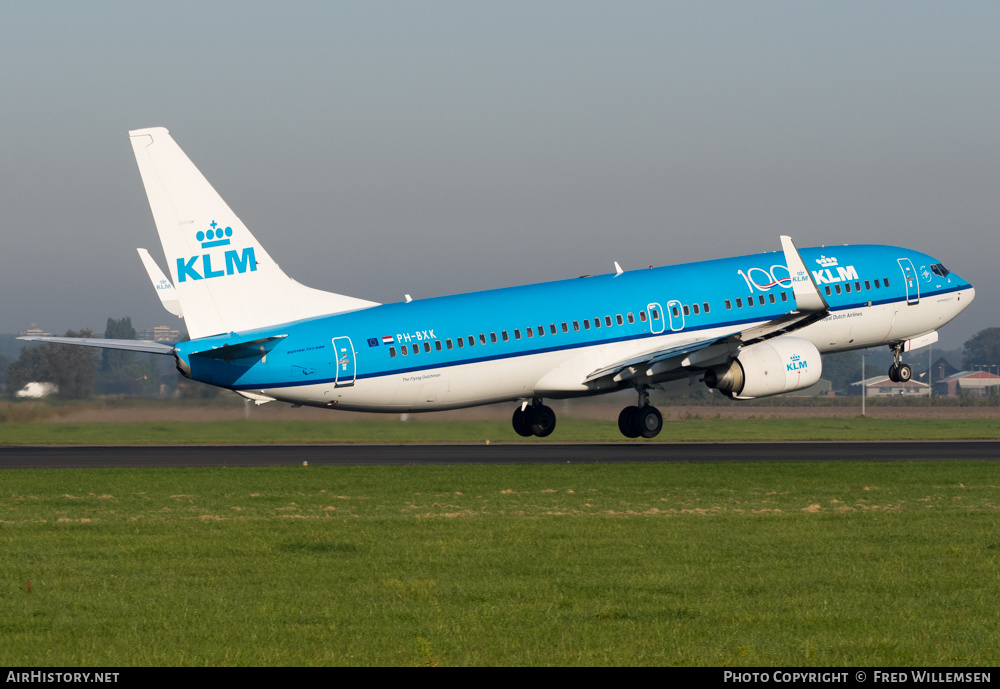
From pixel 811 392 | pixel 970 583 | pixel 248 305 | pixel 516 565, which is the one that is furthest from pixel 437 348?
pixel 811 392

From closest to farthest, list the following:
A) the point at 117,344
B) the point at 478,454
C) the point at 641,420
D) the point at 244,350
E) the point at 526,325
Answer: the point at 244,350 → the point at 478,454 → the point at 117,344 → the point at 526,325 → the point at 641,420

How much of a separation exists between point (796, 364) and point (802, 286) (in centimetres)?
316

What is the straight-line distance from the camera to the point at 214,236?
38.5 meters

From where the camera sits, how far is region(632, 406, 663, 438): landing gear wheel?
161 ft

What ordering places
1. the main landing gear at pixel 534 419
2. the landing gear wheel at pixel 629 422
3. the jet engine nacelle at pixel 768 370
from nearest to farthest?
the jet engine nacelle at pixel 768 370
the landing gear wheel at pixel 629 422
the main landing gear at pixel 534 419

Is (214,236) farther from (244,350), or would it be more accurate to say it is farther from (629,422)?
(629,422)

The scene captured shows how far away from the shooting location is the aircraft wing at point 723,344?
43469 millimetres

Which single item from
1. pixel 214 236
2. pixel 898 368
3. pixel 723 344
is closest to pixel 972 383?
pixel 898 368

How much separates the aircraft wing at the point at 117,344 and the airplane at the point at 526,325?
71 millimetres

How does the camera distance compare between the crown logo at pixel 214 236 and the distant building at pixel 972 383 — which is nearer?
the crown logo at pixel 214 236

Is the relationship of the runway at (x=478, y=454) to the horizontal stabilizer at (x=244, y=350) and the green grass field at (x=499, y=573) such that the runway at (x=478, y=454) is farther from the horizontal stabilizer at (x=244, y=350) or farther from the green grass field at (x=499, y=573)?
the green grass field at (x=499, y=573)

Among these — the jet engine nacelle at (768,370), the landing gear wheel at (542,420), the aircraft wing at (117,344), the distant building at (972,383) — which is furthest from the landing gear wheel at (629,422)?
the distant building at (972,383)

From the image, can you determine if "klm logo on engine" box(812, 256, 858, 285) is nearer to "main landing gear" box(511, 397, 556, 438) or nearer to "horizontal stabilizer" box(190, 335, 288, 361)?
"main landing gear" box(511, 397, 556, 438)

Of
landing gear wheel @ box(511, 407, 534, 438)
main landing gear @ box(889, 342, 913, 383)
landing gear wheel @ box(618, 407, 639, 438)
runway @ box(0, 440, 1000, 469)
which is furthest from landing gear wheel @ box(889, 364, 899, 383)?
landing gear wheel @ box(511, 407, 534, 438)
